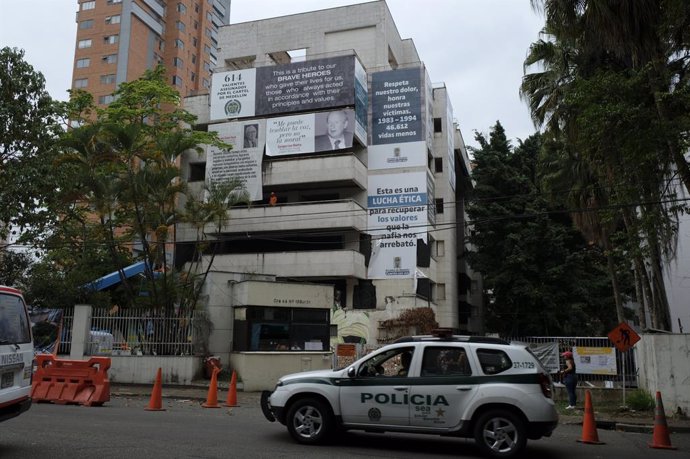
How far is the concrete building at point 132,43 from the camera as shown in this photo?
215 feet

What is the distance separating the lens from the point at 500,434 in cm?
839

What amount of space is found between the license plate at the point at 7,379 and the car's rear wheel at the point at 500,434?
618 cm

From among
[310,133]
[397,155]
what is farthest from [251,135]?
[397,155]

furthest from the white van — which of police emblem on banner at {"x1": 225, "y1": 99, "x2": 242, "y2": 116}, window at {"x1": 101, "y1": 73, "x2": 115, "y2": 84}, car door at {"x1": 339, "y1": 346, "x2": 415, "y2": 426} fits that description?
window at {"x1": 101, "y1": 73, "x2": 115, "y2": 84}

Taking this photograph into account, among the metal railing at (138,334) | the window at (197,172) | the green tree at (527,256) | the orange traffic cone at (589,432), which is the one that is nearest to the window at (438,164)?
the green tree at (527,256)

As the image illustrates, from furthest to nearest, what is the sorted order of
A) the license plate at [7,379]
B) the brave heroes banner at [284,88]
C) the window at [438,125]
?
the window at [438,125], the brave heroes banner at [284,88], the license plate at [7,379]

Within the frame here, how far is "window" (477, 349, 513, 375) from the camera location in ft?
28.4

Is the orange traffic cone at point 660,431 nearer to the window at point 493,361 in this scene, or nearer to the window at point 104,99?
the window at point 493,361

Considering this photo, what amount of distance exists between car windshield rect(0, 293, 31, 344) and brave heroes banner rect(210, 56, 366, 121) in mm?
28900

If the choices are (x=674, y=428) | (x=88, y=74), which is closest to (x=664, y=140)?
(x=674, y=428)

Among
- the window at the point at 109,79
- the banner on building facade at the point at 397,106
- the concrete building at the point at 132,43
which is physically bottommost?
the banner on building facade at the point at 397,106

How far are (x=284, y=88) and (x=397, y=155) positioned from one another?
8.05 meters

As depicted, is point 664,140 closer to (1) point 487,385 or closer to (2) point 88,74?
(1) point 487,385

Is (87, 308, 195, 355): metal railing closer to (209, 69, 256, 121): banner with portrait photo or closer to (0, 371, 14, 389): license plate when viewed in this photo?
(0, 371, 14, 389): license plate
